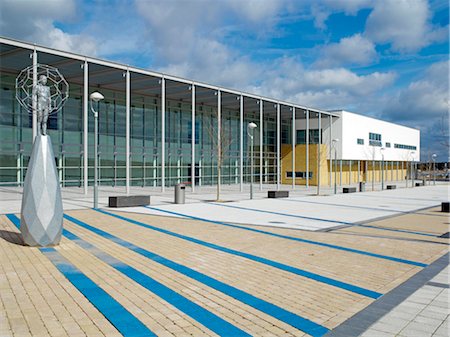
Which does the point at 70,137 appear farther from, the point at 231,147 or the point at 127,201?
the point at 231,147

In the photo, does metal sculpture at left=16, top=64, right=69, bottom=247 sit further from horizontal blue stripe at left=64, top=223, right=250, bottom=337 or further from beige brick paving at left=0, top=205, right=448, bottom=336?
horizontal blue stripe at left=64, top=223, right=250, bottom=337

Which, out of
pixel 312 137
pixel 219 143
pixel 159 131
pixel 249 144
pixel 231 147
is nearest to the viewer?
pixel 219 143

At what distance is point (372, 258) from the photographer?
30.0 feet

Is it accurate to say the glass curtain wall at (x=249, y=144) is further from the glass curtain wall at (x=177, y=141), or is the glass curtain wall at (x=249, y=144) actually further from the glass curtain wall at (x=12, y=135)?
the glass curtain wall at (x=12, y=135)

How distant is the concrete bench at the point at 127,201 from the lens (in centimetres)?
1852

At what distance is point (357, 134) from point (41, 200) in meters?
47.7

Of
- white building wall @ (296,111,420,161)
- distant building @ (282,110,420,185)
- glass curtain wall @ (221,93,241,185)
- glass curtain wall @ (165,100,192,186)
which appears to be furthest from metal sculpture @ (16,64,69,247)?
white building wall @ (296,111,420,161)

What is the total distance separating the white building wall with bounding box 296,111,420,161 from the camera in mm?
49125

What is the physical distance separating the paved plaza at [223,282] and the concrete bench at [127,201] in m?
5.45

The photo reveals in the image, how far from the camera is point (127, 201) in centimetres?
1905

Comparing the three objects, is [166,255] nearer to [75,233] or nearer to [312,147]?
[75,233]

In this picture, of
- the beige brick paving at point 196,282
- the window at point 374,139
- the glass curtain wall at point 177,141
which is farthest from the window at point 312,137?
the beige brick paving at point 196,282

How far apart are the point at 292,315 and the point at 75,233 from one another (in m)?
7.56

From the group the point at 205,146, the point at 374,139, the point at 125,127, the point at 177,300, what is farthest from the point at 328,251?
the point at 374,139
